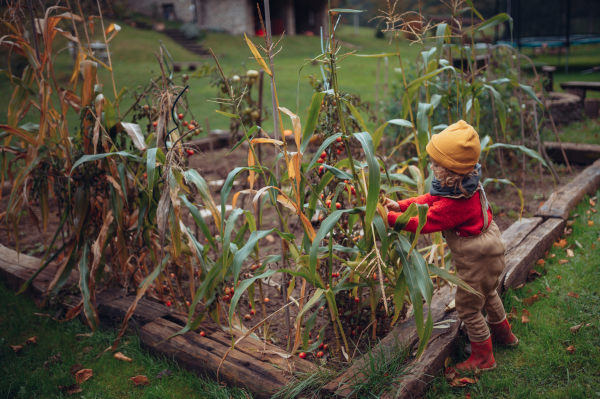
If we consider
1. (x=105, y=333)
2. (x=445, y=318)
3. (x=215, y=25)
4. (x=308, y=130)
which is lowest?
(x=105, y=333)

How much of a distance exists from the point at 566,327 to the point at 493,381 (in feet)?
1.92

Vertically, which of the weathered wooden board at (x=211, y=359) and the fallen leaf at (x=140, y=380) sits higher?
the weathered wooden board at (x=211, y=359)

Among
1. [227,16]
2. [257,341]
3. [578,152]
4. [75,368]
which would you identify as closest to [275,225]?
[257,341]

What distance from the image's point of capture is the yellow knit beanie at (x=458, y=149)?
6.14 ft

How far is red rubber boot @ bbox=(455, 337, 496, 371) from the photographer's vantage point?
80.0 inches

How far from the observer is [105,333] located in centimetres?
261

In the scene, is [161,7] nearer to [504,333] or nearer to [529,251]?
[529,251]

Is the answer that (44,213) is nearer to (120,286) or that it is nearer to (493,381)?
(120,286)

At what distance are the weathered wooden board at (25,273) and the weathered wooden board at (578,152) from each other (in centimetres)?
483

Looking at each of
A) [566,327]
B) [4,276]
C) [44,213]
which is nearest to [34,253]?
[4,276]

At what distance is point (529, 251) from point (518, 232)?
0.92ft

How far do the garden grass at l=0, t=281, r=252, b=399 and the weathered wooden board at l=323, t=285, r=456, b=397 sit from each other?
437 millimetres

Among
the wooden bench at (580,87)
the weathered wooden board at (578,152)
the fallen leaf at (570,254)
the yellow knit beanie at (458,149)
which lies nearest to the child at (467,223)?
the yellow knit beanie at (458,149)

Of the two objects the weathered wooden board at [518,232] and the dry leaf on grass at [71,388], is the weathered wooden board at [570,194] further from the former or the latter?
the dry leaf on grass at [71,388]
